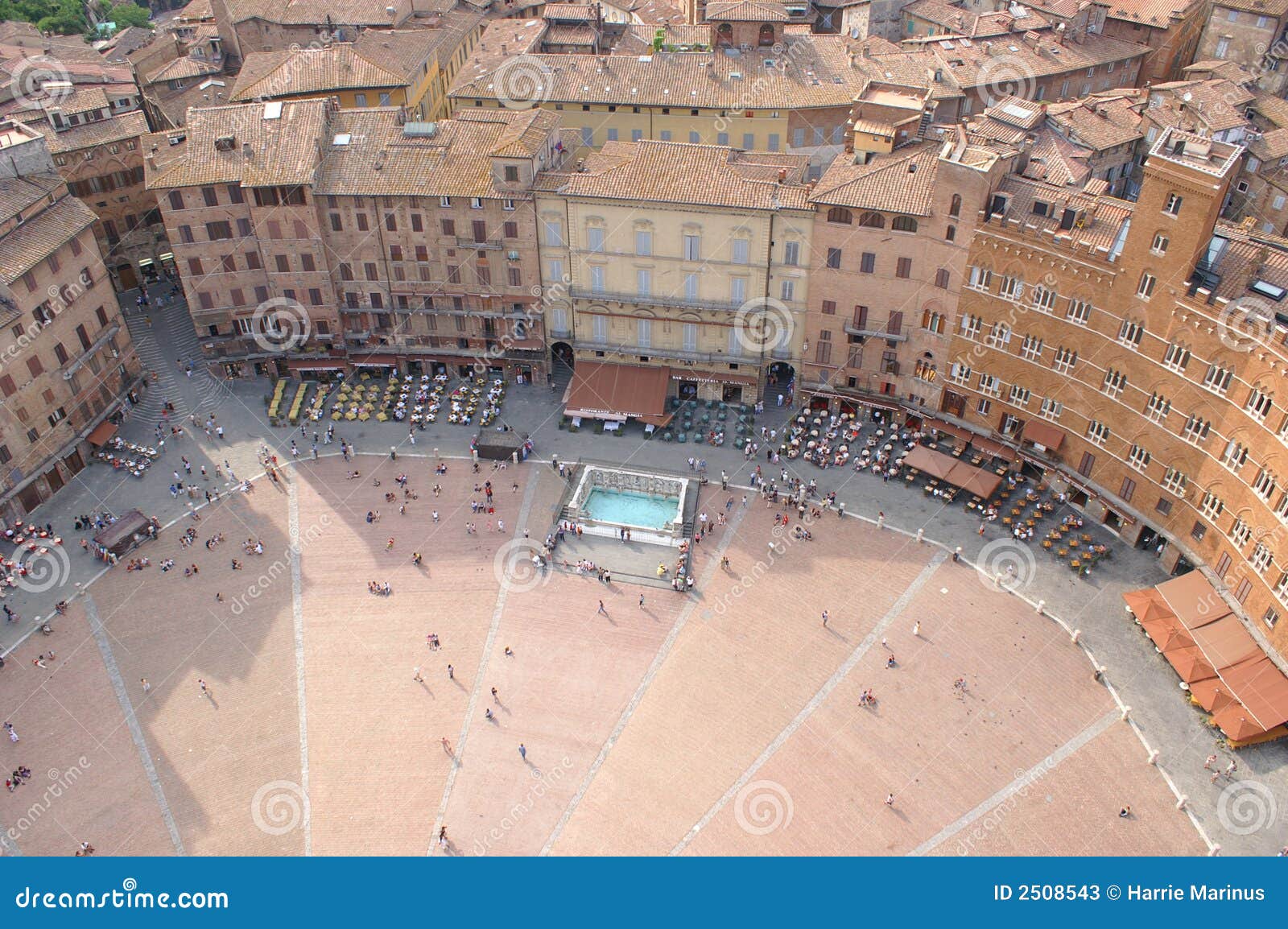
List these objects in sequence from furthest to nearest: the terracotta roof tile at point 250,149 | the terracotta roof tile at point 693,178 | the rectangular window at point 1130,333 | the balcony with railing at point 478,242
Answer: the balcony with railing at point 478,242 → the terracotta roof tile at point 250,149 → the terracotta roof tile at point 693,178 → the rectangular window at point 1130,333

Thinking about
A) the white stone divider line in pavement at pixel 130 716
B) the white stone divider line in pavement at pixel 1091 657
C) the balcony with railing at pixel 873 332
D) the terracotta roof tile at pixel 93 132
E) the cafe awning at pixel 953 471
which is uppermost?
the terracotta roof tile at pixel 93 132

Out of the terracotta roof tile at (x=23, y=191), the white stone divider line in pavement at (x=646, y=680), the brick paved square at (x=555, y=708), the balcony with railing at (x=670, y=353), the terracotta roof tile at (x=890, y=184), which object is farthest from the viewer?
the balcony with railing at (x=670, y=353)

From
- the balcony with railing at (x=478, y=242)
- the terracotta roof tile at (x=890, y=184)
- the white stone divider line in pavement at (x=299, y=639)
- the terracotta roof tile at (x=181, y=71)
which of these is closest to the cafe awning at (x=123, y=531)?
the white stone divider line in pavement at (x=299, y=639)

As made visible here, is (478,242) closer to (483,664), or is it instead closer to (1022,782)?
(483,664)

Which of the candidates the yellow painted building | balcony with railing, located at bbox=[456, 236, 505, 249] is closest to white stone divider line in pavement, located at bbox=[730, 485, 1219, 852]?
the yellow painted building

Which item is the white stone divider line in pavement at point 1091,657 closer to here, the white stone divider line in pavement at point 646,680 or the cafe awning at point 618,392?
the white stone divider line in pavement at point 646,680

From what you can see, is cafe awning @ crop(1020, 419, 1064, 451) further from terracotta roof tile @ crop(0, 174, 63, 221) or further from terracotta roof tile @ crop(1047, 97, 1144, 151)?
terracotta roof tile @ crop(0, 174, 63, 221)

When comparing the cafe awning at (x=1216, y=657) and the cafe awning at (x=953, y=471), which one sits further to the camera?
the cafe awning at (x=953, y=471)

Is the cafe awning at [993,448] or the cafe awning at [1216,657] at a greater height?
the cafe awning at [993,448]
